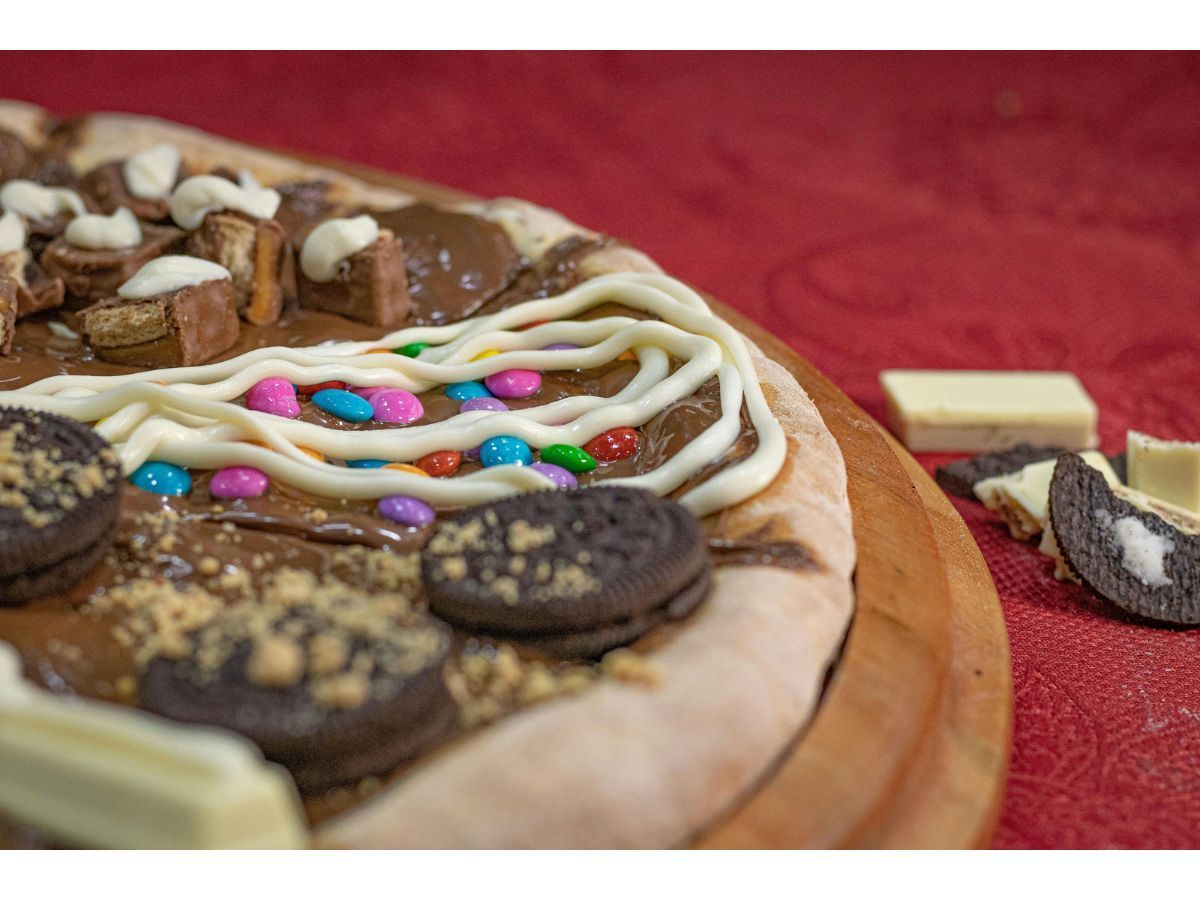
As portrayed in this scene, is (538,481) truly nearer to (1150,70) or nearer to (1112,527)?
(1112,527)

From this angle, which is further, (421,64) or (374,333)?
(421,64)

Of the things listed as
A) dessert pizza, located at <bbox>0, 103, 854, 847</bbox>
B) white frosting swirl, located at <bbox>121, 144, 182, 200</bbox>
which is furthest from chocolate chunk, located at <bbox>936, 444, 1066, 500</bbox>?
white frosting swirl, located at <bbox>121, 144, 182, 200</bbox>

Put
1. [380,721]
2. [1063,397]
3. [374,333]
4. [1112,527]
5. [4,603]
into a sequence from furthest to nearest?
[1063,397], [374,333], [1112,527], [4,603], [380,721]

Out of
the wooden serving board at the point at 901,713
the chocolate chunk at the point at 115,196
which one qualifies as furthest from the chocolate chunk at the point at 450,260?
the wooden serving board at the point at 901,713

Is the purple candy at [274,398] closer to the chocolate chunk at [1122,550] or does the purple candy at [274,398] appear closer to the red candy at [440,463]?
the red candy at [440,463]

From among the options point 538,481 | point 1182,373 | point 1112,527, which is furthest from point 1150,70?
point 538,481

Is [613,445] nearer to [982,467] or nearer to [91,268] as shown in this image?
[982,467]

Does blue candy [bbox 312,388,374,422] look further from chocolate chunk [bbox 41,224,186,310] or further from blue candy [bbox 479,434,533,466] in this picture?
chocolate chunk [bbox 41,224,186,310]
